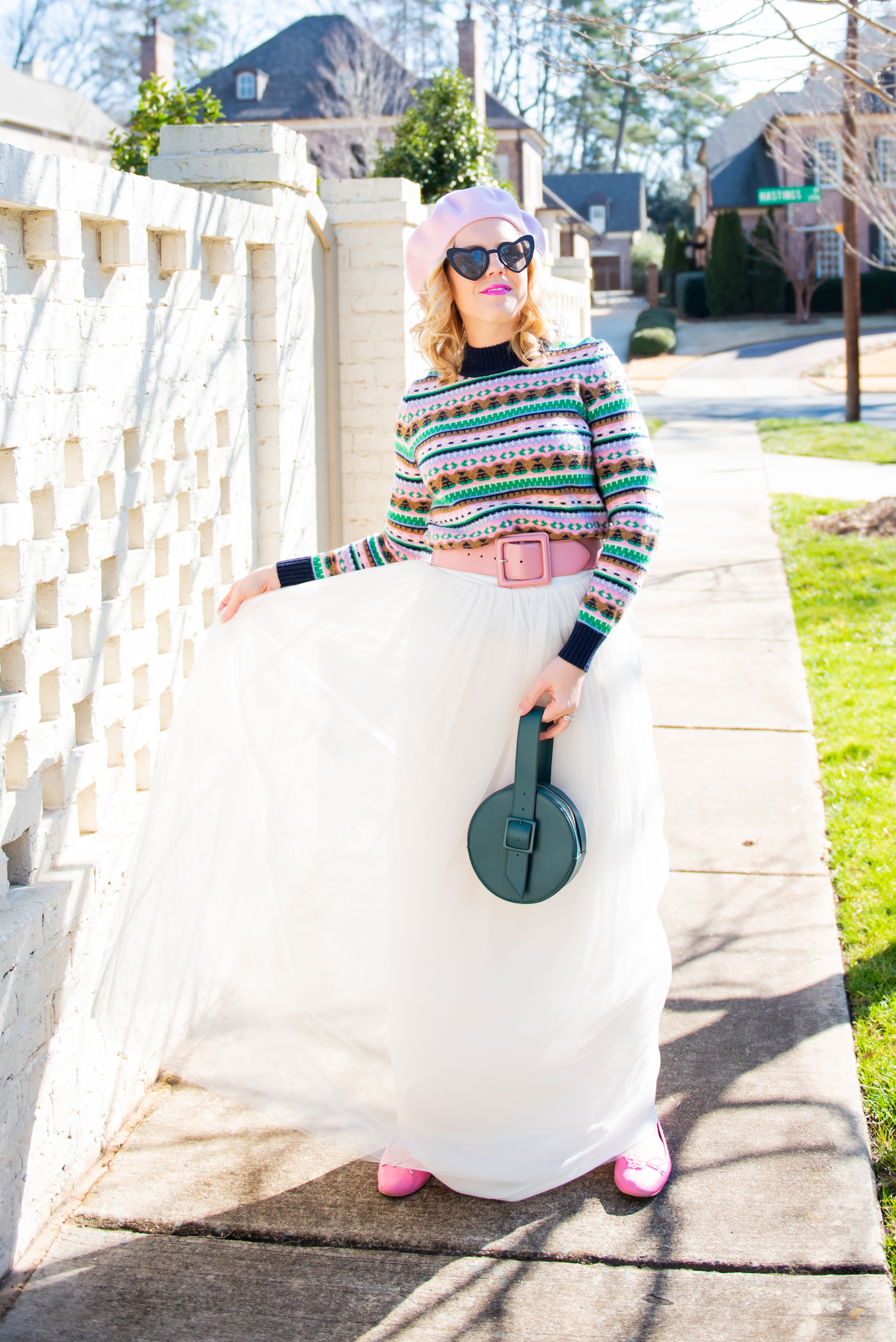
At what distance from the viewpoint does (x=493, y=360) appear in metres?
A: 2.49

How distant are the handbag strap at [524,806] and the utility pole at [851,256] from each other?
600 centimetres

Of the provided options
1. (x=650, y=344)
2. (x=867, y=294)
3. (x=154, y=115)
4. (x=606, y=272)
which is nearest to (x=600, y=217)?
(x=606, y=272)

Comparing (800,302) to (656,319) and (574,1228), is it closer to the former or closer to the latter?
(656,319)

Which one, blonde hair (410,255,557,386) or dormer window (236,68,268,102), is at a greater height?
dormer window (236,68,268,102)

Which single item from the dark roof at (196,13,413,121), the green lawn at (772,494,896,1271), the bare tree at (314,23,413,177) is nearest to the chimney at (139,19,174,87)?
the dark roof at (196,13,413,121)

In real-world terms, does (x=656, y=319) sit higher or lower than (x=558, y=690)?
higher

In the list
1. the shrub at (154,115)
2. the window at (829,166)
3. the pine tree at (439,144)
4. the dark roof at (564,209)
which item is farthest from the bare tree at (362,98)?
the dark roof at (564,209)

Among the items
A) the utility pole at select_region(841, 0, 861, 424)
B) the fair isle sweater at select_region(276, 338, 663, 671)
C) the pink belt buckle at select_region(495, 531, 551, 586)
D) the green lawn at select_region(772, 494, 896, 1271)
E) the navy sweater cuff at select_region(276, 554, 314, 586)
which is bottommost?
the green lawn at select_region(772, 494, 896, 1271)

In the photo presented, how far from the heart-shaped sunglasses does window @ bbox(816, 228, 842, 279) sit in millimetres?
41156

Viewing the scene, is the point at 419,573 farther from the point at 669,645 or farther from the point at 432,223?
the point at 669,645

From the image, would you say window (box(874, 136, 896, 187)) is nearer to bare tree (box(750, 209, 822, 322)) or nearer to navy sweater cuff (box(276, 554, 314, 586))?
navy sweater cuff (box(276, 554, 314, 586))

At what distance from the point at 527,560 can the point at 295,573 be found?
634 mm

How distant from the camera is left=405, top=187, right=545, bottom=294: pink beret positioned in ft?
8.08

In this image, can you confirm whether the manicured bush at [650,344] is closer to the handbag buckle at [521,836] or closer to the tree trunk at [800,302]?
the tree trunk at [800,302]
